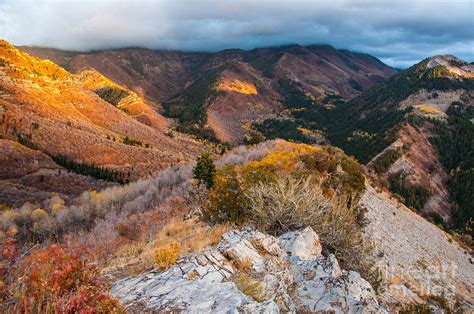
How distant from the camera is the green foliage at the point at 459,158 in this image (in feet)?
374

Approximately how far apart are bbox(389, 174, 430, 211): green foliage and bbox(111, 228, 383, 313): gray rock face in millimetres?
107248

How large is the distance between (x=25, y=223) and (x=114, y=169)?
61.3 metres

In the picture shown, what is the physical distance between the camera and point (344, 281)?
28.6 ft

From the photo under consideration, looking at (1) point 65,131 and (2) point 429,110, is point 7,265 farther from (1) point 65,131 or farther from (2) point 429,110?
(2) point 429,110

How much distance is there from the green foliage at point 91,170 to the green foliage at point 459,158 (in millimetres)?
104560

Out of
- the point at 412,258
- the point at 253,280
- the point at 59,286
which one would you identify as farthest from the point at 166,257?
the point at 412,258

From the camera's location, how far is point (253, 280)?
8.09m

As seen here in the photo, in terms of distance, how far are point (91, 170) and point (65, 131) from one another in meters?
31.6

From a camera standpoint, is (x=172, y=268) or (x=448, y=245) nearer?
(x=172, y=268)

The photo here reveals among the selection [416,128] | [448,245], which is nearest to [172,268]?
[448,245]

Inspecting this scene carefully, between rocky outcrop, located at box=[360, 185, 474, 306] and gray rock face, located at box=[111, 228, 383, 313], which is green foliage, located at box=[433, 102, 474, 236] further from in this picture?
gray rock face, located at box=[111, 228, 383, 313]

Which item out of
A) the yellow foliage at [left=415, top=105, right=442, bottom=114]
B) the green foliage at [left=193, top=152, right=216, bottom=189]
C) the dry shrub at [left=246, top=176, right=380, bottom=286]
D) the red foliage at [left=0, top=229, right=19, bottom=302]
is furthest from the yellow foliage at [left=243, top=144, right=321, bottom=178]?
the yellow foliage at [left=415, top=105, right=442, bottom=114]

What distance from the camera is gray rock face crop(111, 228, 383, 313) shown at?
22.6ft

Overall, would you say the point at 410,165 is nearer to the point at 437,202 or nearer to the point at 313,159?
the point at 437,202
